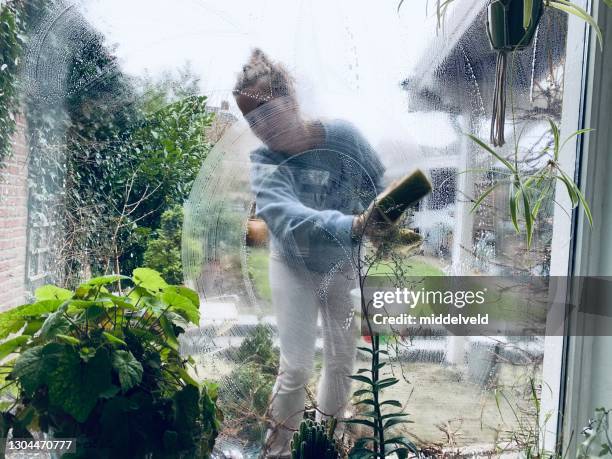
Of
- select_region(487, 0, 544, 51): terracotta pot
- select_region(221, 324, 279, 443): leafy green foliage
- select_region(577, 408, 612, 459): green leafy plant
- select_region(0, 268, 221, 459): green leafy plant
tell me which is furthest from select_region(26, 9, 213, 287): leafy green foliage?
select_region(577, 408, 612, 459): green leafy plant

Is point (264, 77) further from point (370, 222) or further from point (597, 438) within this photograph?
point (597, 438)

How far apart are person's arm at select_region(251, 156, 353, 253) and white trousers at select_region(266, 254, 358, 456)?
0.08m

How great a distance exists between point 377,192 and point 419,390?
1.75 feet

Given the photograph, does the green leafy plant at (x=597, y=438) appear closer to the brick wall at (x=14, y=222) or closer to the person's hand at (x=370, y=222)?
the person's hand at (x=370, y=222)

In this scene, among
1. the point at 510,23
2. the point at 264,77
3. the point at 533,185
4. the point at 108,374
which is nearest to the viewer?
the point at 108,374

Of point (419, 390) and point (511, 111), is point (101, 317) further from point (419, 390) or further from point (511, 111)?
point (511, 111)

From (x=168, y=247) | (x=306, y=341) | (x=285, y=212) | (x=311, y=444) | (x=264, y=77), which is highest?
(x=264, y=77)

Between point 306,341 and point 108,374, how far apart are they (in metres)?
0.52

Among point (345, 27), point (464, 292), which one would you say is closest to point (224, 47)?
point (345, 27)

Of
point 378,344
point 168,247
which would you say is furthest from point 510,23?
point 168,247

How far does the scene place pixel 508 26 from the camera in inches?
52.5

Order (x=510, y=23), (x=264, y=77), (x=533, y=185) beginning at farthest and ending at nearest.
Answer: (x=533, y=185), (x=264, y=77), (x=510, y=23)

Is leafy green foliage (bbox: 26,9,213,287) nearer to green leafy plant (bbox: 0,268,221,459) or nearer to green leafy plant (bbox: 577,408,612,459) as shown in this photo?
green leafy plant (bbox: 0,268,221,459)

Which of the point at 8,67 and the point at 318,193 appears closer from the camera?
the point at 8,67
